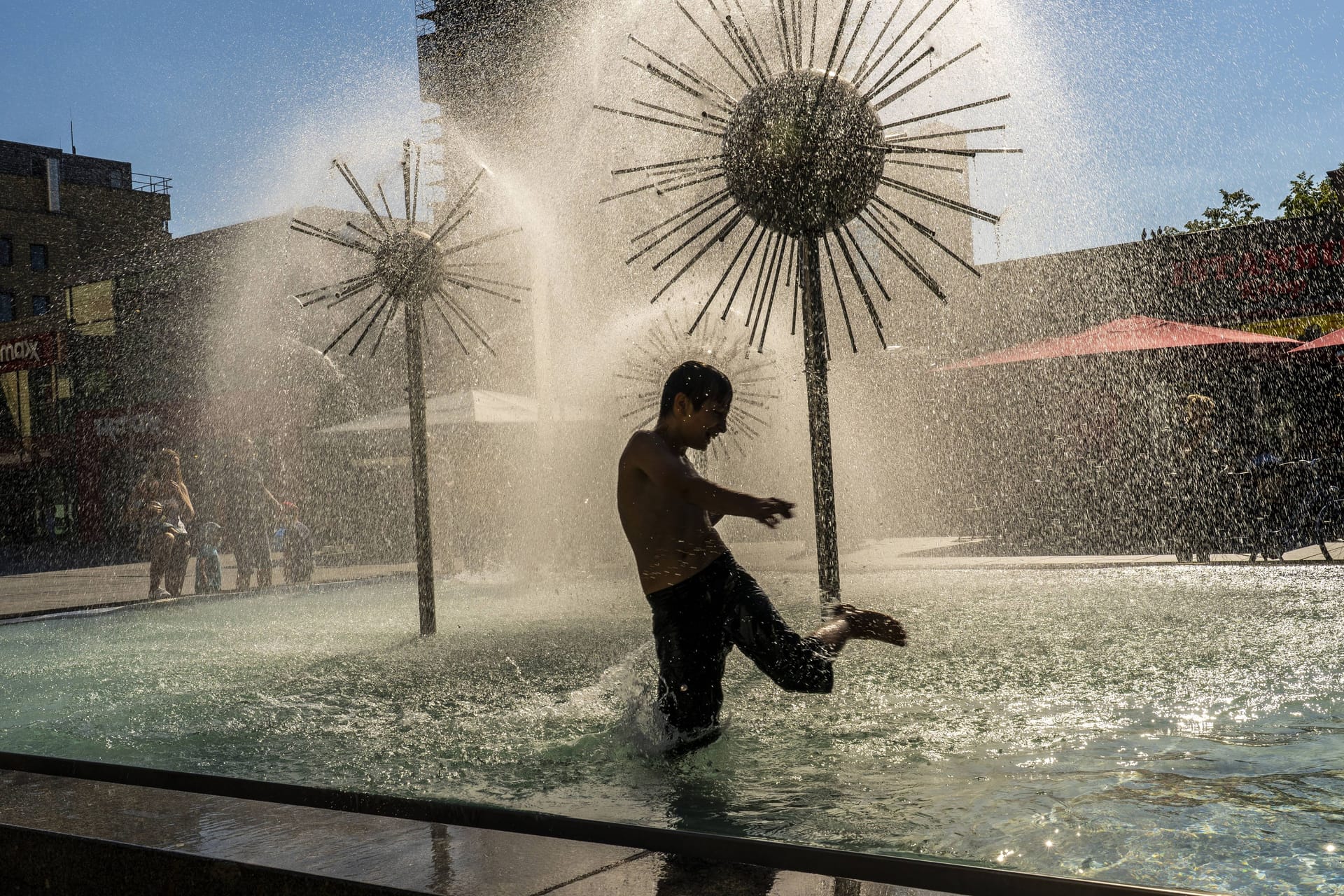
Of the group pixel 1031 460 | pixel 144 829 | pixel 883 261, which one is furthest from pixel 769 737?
pixel 883 261

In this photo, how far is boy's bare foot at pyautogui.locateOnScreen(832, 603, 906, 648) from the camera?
165 inches

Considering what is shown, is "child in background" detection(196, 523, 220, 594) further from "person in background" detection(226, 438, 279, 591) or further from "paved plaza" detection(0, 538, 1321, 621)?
"person in background" detection(226, 438, 279, 591)

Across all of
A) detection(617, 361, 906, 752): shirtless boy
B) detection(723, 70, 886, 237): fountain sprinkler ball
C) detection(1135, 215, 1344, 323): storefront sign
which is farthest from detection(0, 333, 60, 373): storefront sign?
detection(617, 361, 906, 752): shirtless boy

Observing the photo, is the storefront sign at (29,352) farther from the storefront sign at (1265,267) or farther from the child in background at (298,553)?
the storefront sign at (1265,267)

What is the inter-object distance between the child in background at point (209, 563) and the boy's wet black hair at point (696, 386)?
983 centimetres

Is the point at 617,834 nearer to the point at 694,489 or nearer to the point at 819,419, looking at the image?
the point at 694,489

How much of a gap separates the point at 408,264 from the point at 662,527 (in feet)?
13.0

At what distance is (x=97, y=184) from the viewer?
2218 inches

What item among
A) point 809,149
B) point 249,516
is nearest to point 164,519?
point 249,516

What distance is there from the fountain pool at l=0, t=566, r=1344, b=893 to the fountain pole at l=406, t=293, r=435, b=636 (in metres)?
0.27

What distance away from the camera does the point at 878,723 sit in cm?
450

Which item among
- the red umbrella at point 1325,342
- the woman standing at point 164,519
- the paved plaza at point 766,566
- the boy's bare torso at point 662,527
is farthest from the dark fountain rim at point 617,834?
the red umbrella at point 1325,342

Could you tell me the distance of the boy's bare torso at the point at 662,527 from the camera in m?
4.07

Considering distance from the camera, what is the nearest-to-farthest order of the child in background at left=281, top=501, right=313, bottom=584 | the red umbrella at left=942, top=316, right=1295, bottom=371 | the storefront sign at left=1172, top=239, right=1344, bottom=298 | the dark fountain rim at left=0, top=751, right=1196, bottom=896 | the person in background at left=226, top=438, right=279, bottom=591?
the dark fountain rim at left=0, top=751, right=1196, bottom=896 → the red umbrella at left=942, top=316, right=1295, bottom=371 → the person in background at left=226, top=438, right=279, bottom=591 → the child in background at left=281, top=501, right=313, bottom=584 → the storefront sign at left=1172, top=239, right=1344, bottom=298
